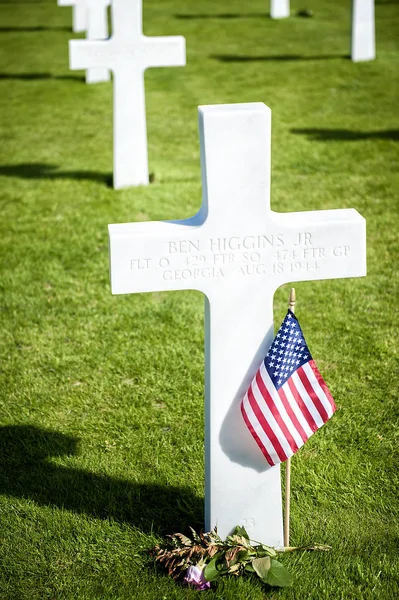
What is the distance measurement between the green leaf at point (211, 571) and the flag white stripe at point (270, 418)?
0.57m

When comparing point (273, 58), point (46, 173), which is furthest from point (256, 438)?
point (273, 58)

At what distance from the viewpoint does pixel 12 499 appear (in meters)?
3.81

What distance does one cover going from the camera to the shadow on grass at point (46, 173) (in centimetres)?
863

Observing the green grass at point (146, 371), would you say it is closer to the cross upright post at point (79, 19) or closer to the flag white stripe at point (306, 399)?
the flag white stripe at point (306, 399)

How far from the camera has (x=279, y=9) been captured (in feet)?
59.9

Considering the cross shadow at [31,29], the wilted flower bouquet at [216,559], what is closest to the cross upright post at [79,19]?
the cross shadow at [31,29]

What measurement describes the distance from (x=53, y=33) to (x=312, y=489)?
16.4 m

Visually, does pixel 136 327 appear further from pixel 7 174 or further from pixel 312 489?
pixel 7 174

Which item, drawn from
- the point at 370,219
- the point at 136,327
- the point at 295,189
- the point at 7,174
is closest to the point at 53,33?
the point at 7,174

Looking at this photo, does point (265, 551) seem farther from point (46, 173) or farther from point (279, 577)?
point (46, 173)

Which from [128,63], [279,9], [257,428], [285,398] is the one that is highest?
[128,63]

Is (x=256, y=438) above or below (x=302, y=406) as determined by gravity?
below

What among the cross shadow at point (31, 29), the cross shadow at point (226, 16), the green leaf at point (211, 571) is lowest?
the cross shadow at point (31, 29)

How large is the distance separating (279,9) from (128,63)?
1148 cm
